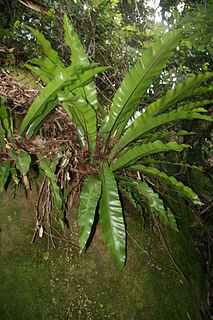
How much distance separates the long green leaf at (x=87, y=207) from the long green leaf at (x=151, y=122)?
0.23m

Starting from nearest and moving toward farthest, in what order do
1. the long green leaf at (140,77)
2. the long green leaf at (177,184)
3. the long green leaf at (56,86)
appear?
the long green leaf at (56,86)
the long green leaf at (140,77)
the long green leaf at (177,184)

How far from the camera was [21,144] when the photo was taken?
3.81 ft

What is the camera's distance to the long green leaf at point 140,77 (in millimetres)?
975

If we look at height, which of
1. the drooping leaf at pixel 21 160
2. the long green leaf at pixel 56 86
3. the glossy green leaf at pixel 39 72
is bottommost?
the drooping leaf at pixel 21 160

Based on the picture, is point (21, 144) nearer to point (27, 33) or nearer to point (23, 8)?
point (27, 33)

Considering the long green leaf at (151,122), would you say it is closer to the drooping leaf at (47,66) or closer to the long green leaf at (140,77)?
the long green leaf at (140,77)

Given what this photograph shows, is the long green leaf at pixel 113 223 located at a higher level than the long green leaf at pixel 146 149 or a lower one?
lower

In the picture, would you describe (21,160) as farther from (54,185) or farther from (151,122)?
(151,122)

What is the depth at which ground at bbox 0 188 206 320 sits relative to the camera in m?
0.96

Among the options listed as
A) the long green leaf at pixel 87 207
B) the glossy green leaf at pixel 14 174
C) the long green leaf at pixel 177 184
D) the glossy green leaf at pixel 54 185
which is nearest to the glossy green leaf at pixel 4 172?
the glossy green leaf at pixel 14 174

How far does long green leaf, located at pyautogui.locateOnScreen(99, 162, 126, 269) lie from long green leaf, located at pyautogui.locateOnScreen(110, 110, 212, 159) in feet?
0.70

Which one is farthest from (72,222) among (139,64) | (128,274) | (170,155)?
(170,155)

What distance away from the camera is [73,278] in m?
1.04

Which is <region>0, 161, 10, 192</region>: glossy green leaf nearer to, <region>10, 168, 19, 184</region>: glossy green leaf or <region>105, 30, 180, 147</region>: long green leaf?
<region>10, 168, 19, 184</region>: glossy green leaf
